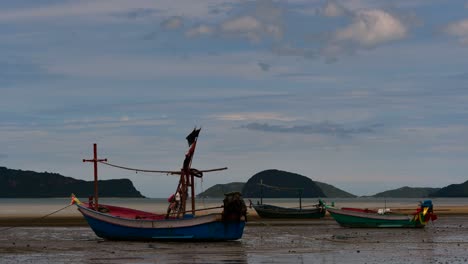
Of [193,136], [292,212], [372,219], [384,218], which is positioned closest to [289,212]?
[292,212]

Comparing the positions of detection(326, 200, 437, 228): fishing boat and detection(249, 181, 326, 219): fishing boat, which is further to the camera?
detection(249, 181, 326, 219): fishing boat

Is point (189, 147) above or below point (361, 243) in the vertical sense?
above

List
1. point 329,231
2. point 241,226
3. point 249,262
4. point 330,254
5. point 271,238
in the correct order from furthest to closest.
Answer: point 329,231 → point 271,238 → point 241,226 → point 330,254 → point 249,262

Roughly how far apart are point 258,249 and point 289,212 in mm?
42607

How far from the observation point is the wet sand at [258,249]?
117 ft

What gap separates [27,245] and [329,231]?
21.6 metres

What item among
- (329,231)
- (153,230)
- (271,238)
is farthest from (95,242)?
(329,231)

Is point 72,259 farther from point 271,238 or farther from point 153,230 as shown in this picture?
point 271,238

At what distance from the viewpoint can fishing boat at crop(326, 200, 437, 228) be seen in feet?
202

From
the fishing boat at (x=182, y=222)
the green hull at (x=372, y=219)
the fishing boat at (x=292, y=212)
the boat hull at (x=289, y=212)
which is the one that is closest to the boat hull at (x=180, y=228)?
the fishing boat at (x=182, y=222)

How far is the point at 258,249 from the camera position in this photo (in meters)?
41.2

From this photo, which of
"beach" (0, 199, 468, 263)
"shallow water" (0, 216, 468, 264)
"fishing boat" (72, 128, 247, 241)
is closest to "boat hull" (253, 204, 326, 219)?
"beach" (0, 199, 468, 263)

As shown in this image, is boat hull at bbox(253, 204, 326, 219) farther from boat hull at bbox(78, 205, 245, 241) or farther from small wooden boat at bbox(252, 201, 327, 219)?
boat hull at bbox(78, 205, 245, 241)

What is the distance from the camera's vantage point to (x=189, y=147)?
47875 millimetres
